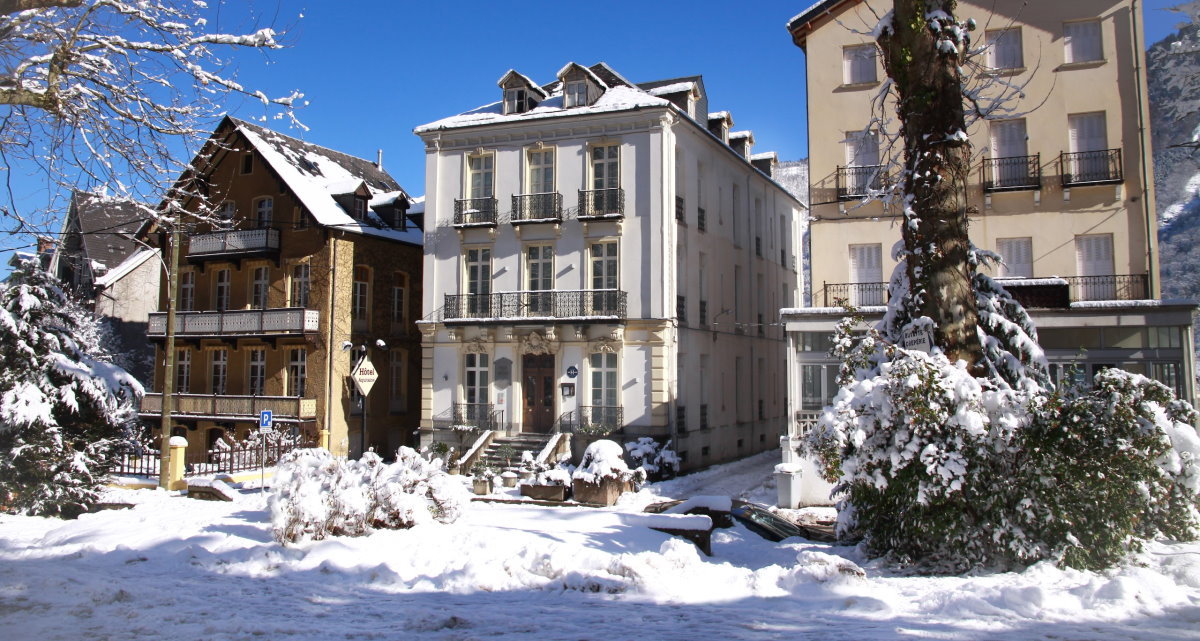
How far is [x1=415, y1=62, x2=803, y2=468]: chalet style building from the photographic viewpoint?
86.7ft

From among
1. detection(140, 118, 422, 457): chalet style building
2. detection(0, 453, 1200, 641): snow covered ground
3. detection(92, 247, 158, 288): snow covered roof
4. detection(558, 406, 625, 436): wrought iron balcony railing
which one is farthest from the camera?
detection(92, 247, 158, 288): snow covered roof

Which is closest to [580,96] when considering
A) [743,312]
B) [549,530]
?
[743,312]

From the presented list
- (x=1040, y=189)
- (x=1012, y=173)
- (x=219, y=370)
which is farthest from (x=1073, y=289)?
(x=219, y=370)

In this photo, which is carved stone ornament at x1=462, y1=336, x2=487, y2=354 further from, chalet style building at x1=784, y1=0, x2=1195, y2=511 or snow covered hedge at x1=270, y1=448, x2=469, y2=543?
snow covered hedge at x1=270, y1=448, x2=469, y2=543

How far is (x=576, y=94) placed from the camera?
28297mm

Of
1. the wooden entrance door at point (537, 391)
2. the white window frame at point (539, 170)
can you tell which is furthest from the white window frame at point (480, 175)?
the wooden entrance door at point (537, 391)

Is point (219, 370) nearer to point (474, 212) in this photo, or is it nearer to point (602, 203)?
point (474, 212)

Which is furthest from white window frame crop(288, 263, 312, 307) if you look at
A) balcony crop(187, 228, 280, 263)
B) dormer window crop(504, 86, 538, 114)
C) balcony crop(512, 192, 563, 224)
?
dormer window crop(504, 86, 538, 114)

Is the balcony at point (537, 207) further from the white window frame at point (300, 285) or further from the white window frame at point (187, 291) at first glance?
the white window frame at point (187, 291)

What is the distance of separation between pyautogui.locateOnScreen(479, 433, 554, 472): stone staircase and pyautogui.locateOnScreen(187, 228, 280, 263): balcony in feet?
38.8

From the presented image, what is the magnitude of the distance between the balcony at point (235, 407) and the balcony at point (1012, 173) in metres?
22.7

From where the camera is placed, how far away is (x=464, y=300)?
93.5ft

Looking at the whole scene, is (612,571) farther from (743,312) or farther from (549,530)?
(743,312)

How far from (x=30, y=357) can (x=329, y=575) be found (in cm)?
951
